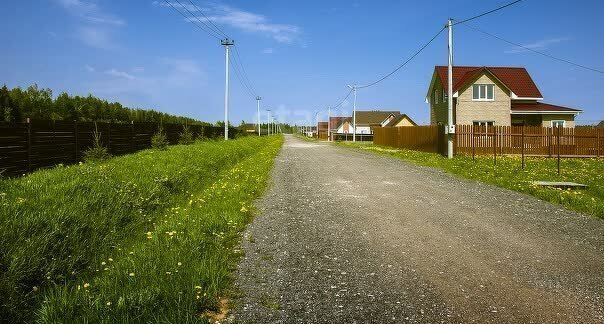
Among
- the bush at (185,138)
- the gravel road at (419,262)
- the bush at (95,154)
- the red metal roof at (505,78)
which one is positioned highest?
the red metal roof at (505,78)

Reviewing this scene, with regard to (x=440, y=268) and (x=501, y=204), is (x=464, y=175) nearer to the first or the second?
(x=501, y=204)

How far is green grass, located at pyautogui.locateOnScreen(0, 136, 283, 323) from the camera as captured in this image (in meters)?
3.82

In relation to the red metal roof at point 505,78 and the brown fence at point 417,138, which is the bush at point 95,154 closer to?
the brown fence at point 417,138

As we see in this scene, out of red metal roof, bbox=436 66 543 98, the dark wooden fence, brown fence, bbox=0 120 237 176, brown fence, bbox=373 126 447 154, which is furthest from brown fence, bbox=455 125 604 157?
brown fence, bbox=0 120 237 176

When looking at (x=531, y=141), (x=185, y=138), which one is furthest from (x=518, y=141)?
(x=185, y=138)

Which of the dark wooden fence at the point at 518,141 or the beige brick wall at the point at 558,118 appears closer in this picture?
the dark wooden fence at the point at 518,141

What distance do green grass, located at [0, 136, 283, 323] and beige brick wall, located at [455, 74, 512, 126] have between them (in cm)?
2975

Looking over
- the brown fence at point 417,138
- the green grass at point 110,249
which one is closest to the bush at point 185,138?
the brown fence at point 417,138

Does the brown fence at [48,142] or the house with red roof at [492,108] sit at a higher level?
the house with red roof at [492,108]

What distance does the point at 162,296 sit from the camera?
3.92 metres

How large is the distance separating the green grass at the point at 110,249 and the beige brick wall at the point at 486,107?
97.6 feet

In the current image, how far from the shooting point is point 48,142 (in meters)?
13.3

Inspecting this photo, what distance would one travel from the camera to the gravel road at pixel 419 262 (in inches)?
151

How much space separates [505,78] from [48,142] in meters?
38.1
